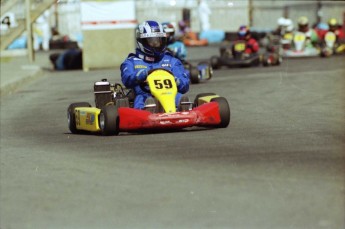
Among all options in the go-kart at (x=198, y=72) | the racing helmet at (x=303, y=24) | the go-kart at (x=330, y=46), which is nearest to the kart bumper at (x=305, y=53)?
the go-kart at (x=330, y=46)

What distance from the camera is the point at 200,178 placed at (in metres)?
7.09

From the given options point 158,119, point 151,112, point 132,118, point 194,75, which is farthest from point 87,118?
point 194,75

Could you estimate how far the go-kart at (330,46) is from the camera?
86.9ft

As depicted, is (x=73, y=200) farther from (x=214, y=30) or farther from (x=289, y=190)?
(x=214, y=30)

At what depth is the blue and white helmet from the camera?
11016 mm

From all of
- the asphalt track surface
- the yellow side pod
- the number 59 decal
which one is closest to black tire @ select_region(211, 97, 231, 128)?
the asphalt track surface

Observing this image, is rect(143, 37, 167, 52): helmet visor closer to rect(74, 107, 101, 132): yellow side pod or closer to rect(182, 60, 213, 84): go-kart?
rect(74, 107, 101, 132): yellow side pod

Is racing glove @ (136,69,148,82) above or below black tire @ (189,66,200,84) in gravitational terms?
above

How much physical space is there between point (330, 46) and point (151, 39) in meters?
16.8

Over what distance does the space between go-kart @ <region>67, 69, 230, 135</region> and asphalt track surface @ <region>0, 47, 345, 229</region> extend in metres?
0.13

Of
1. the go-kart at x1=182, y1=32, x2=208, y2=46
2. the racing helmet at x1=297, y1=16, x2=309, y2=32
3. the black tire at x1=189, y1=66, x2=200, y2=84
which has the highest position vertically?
the racing helmet at x1=297, y1=16, x2=309, y2=32

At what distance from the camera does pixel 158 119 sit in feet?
32.3

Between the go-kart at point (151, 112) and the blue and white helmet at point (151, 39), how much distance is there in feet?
1.51

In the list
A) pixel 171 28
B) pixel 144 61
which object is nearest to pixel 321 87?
pixel 171 28
